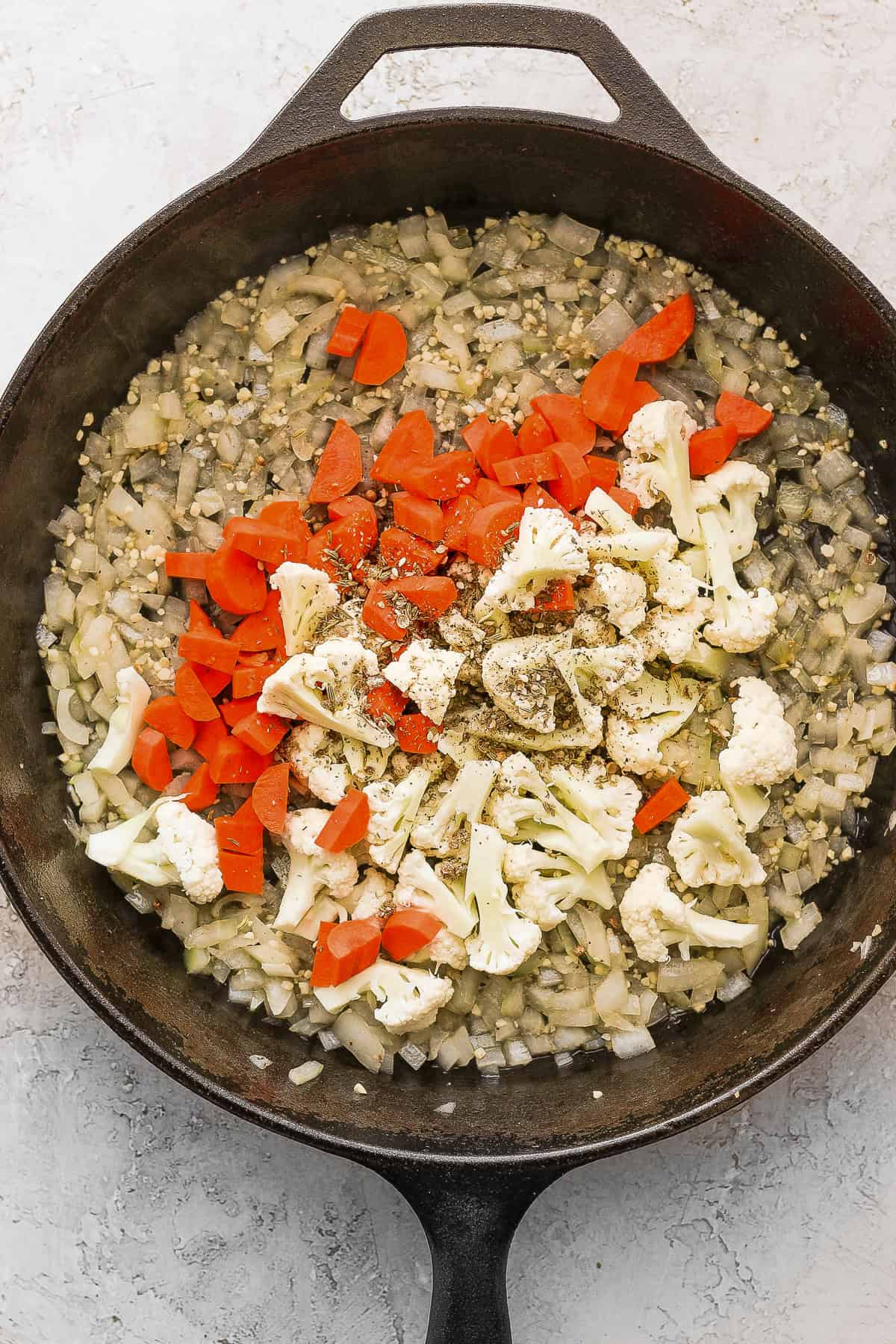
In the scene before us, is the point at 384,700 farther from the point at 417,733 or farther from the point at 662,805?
the point at 662,805

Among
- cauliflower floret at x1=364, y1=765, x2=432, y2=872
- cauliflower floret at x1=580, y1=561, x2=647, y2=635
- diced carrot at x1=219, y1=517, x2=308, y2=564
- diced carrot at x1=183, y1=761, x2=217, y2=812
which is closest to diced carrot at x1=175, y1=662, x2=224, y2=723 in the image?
diced carrot at x1=183, y1=761, x2=217, y2=812

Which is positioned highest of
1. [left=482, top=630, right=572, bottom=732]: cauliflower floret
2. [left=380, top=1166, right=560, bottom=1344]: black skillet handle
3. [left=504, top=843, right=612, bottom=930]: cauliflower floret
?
[left=482, top=630, right=572, bottom=732]: cauliflower floret

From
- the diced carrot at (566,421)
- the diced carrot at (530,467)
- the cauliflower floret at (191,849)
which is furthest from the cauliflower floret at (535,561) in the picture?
the cauliflower floret at (191,849)

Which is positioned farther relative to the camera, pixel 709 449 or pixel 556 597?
pixel 709 449

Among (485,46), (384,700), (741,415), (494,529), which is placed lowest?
(384,700)

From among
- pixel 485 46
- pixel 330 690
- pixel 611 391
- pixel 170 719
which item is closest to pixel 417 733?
pixel 330 690

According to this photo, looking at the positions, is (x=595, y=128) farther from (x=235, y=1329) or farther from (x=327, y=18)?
(x=235, y=1329)

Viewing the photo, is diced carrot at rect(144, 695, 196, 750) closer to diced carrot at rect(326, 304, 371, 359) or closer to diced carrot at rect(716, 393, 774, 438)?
diced carrot at rect(326, 304, 371, 359)

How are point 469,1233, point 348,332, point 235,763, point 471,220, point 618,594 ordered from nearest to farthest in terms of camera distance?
point 469,1233
point 618,594
point 235,763
point 348,332
point 471,220
